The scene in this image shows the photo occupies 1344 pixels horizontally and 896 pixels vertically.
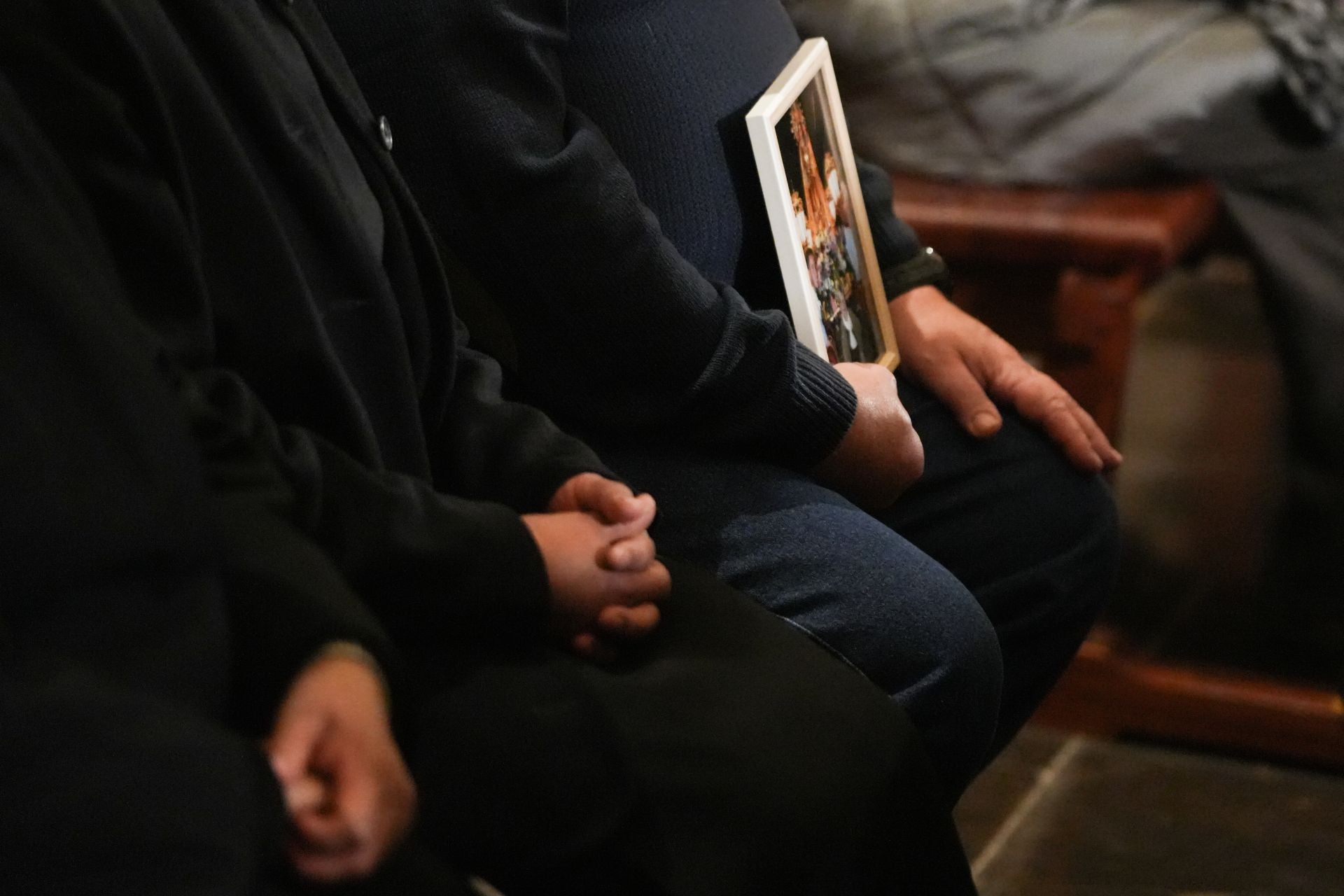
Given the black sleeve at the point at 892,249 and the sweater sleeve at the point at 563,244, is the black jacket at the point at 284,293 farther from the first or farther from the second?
the black sleeve at the point at 892,249

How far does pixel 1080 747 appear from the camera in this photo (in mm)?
1616

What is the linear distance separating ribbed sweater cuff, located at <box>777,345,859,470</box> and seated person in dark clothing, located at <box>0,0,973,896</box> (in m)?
0.17

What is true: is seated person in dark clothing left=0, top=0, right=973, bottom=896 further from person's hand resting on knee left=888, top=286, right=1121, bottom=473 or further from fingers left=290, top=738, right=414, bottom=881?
person's hand resting on knee left=888, top=286, right=1121, bottom=473

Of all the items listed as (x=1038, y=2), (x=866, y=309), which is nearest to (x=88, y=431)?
(x=866, y=309)

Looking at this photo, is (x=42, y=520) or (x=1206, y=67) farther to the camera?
(x=1206, y=67)

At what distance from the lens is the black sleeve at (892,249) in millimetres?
1212

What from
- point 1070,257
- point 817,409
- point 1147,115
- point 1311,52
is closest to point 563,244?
point 817,409

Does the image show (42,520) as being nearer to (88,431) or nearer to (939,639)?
(88,431)

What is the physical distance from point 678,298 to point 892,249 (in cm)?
39

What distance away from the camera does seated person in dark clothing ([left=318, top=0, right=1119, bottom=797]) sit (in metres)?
0.86

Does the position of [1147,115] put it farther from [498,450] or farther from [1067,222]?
[498,450]

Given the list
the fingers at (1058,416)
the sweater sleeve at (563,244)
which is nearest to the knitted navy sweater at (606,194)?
the sweater sleeve at (563,244)

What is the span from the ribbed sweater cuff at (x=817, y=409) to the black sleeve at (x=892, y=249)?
0.30 metres

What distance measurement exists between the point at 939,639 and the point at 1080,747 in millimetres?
796
